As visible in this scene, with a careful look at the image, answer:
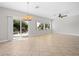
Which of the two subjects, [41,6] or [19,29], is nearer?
[41,6]

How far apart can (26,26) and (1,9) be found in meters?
4.49

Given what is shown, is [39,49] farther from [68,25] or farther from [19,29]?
[68,25]

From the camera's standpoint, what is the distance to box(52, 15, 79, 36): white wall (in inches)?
532

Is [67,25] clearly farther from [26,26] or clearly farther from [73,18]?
[26,26]

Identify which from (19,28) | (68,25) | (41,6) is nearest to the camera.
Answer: (41,6)

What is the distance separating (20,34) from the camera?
12102mm

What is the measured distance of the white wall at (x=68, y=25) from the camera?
13.5m

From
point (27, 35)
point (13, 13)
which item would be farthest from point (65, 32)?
point (13, 13)

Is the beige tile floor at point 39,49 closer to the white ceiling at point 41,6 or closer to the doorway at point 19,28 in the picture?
the white ceiling at point 41,6

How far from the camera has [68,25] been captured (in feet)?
48.4

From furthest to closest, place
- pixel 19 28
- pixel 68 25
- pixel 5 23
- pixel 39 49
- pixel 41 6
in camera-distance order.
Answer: pixel 68 25 < pixel 19 28 < pixel 41 6 < pixel 5 23 < pixel 39 49

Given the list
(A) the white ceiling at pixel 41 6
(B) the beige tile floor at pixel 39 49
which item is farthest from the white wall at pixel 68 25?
(B) the beige tile floor at pixel 39 49

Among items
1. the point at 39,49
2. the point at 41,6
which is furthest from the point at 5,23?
the point at 39,49

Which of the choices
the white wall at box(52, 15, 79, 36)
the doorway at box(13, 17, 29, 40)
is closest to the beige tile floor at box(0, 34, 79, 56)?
the doorway at box(13, 17, 29, 40)
